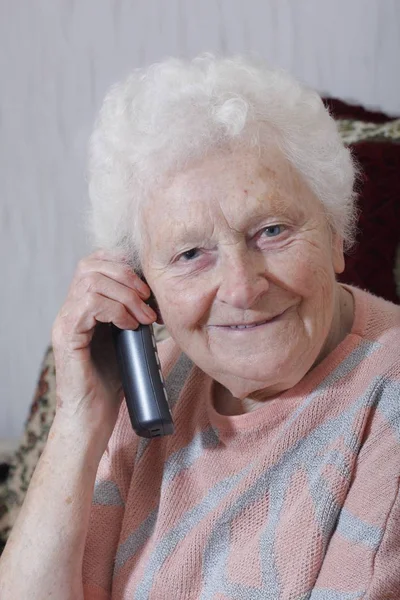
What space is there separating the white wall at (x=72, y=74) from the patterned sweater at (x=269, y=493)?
92 centimetres

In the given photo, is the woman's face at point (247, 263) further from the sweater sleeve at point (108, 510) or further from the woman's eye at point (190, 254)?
the sweater sleeve at point (108, 510)

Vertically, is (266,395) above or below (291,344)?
below

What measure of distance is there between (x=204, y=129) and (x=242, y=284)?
0.66 ft

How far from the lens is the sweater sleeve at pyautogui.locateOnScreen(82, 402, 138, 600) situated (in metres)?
1.30

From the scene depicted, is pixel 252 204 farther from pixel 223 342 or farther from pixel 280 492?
pixel 280 492

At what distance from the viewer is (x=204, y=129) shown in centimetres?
107

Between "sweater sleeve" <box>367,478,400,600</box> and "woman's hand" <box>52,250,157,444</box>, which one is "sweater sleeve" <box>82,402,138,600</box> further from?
"sweater sleeve" <box>367,478,400,600</box>

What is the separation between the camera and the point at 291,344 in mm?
1098

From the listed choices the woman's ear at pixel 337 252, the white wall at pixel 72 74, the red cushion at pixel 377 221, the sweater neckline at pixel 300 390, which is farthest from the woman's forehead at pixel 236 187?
the white wall at pixel 72 74

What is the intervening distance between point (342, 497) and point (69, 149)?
4.96ft

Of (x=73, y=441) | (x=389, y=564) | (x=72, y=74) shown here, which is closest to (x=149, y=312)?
(x=73, y=441)

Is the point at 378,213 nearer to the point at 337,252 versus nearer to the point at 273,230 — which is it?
the point at 337,252

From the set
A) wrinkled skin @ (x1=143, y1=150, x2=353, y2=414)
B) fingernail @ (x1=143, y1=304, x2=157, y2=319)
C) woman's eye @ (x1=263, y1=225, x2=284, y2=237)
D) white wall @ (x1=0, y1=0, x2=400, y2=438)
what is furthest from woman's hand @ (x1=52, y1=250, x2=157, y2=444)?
white wall @ (x1=0, y1=0, x2=400, y2=438)

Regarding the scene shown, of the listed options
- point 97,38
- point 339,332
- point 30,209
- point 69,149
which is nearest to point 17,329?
point 30,209
